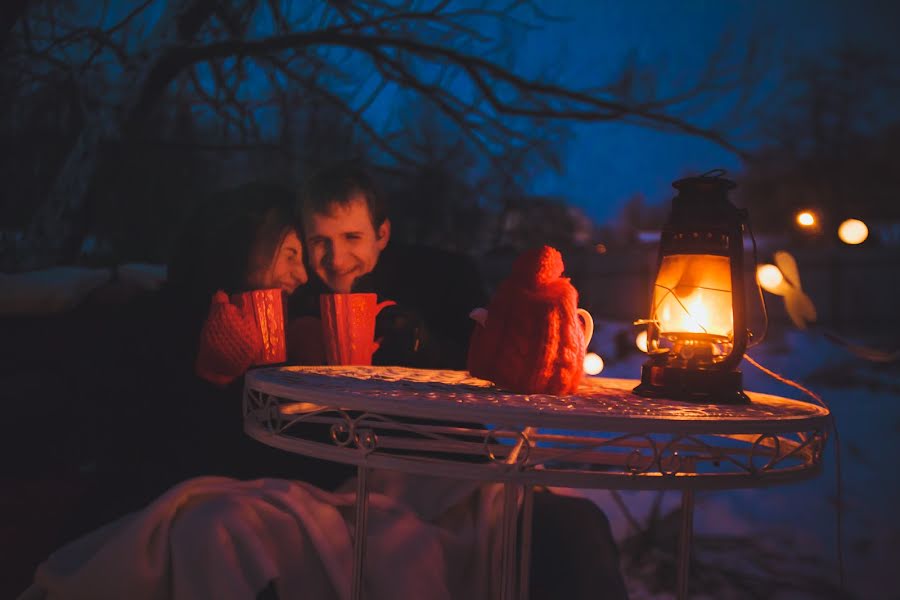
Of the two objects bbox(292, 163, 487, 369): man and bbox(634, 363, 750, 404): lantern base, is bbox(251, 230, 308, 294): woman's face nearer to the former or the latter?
bbox(292, 163, 487, 369): man

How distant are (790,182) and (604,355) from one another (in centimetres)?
101

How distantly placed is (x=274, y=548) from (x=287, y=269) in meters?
0.86

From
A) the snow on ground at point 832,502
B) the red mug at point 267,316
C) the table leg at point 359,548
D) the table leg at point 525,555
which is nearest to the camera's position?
the table leg at point 359,548

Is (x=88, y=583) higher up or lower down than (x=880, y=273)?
lower down

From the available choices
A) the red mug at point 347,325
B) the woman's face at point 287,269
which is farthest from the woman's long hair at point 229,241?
the red mug at point 347,325

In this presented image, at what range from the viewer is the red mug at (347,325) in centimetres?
172

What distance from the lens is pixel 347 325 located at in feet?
5.69

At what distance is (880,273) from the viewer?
2707 millimetres

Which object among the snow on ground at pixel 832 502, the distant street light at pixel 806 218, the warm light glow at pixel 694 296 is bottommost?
the snow on ground at pixel 832 502

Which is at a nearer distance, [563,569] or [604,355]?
[563,569]

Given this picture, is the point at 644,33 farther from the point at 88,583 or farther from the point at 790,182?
the point at 88,583

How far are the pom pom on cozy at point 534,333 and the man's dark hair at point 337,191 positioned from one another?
77 cm

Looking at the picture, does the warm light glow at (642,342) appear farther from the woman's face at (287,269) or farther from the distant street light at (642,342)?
the woman's face at (287,269)

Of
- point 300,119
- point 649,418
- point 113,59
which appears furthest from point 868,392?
point 113,59
